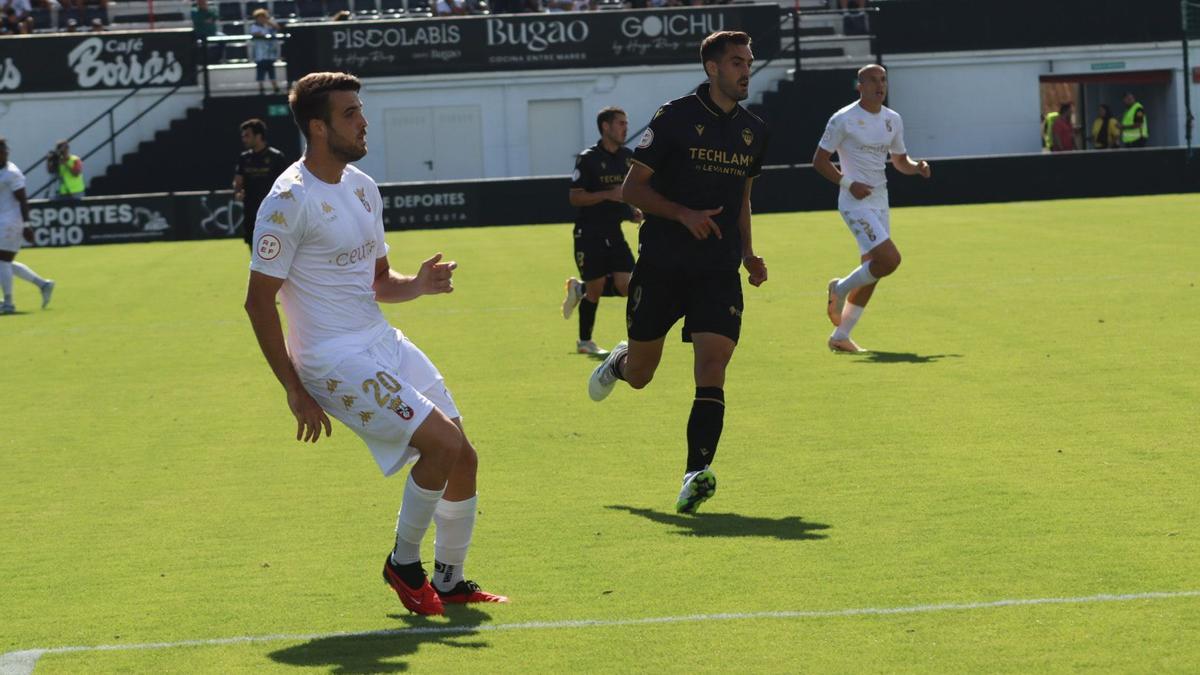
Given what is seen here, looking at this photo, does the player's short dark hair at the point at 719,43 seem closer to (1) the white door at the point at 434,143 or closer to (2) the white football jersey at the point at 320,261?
(2) the white football jersey at the point at 320,261

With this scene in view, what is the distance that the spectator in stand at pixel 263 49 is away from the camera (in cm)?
4303

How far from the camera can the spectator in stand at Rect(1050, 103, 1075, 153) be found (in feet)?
143

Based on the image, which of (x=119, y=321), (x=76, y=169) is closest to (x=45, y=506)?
(x=119, y=321)

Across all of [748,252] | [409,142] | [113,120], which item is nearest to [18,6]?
[113,120]

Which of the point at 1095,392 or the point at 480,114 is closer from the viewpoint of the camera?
the point at 1095,392

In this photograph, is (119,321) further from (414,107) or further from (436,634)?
(414,107)

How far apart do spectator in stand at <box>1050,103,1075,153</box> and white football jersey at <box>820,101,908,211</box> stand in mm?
30059

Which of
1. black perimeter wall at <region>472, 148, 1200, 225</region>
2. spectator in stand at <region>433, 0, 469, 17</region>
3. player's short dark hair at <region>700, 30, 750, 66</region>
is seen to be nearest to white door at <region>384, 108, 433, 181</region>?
spectator in stand at <region>433, 0, 469, 17</region>

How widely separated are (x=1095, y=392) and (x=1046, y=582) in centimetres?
522

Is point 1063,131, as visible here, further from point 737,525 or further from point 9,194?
point 737,525

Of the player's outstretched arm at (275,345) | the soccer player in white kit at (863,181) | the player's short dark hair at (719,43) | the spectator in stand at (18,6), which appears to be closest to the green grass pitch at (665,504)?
the soccer player in white kit at (863,181)

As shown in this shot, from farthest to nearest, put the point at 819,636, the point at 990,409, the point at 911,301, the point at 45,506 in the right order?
the point at 911,301 < the point at 990,409 < the point at 45,506 < the point at 819,636

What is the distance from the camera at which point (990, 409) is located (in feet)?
36.4

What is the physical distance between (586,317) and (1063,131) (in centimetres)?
3144
